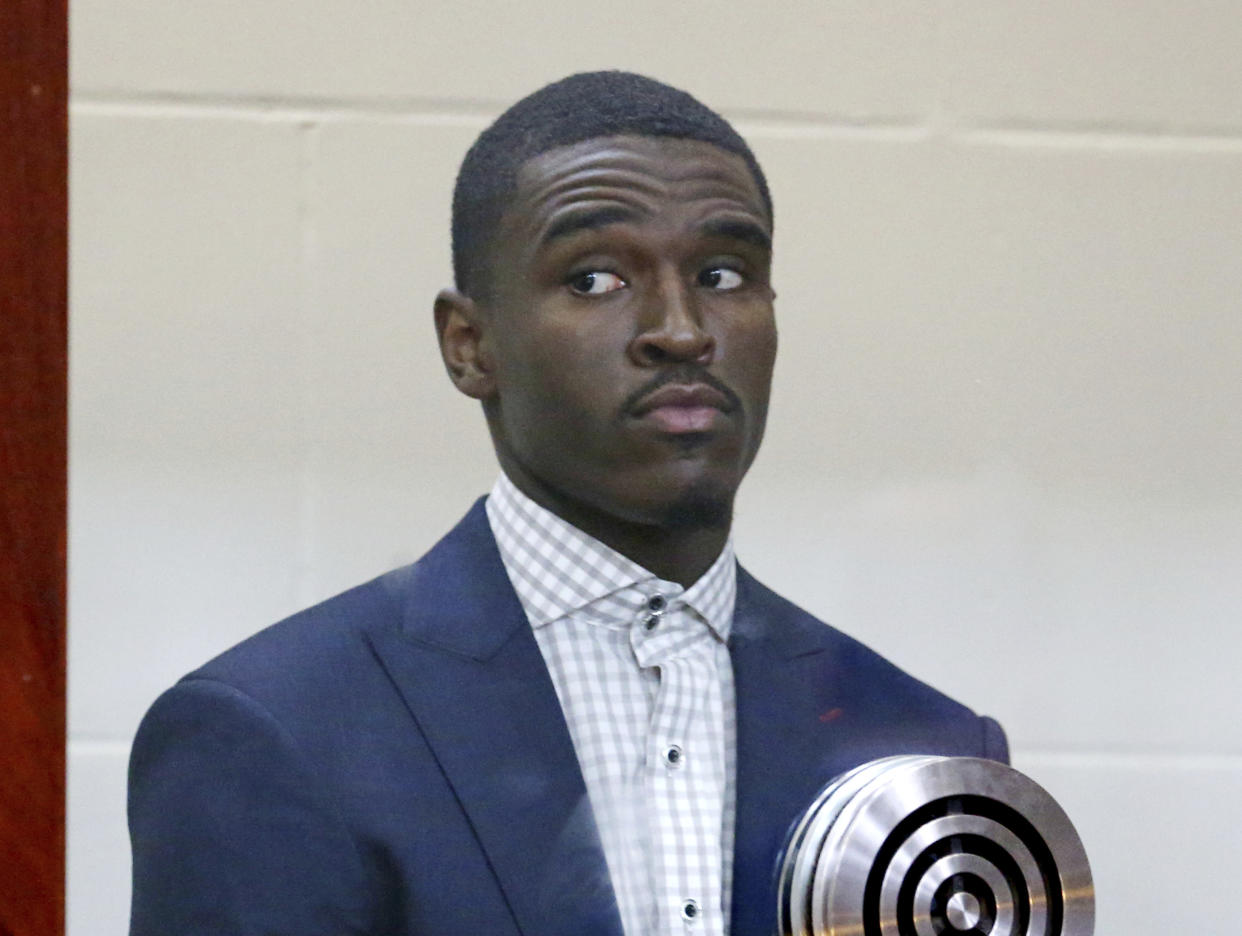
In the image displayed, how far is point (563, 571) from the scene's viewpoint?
1141mm

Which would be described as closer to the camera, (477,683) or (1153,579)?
(477,683)

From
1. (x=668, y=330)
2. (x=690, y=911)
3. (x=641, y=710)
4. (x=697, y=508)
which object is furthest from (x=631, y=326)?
(x=690, y=911)

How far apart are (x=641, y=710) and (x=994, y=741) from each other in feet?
1.01

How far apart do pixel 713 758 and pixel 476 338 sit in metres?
0.32

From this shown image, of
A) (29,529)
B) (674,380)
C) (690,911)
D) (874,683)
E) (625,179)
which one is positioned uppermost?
(625,179)

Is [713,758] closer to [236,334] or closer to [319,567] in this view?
[319,567]

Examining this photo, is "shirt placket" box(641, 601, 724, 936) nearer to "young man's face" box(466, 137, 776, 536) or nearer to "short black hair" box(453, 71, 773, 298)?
"young man's face" box(466, 137, 776, 536)

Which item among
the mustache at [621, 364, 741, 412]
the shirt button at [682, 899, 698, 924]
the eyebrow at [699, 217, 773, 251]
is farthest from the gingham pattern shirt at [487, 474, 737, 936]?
the eyebrow at [699, 217, 773, 251]

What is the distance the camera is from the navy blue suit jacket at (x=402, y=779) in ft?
3.46

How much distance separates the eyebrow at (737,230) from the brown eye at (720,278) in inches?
Answer: 0.9

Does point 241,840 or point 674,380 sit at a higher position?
point 674,380

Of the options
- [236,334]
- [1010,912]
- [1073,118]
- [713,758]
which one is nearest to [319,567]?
[236,334]

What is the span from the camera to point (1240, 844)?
51.7 inches

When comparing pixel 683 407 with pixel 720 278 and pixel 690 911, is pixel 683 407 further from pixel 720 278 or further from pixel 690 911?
pixel 690 911
